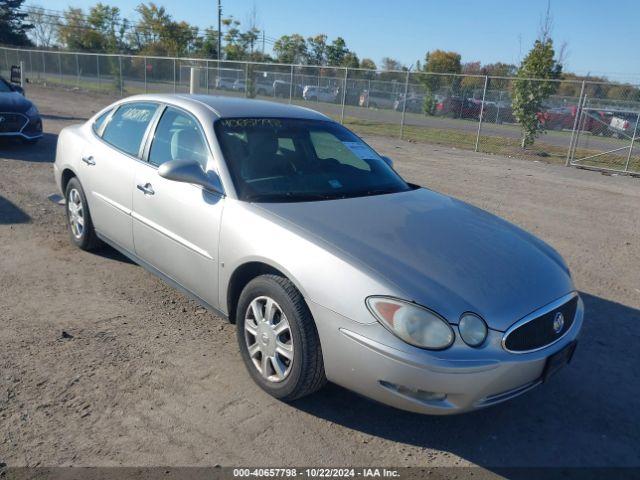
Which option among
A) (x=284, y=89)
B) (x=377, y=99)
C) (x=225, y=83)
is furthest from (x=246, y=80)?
(x=377, y=99)

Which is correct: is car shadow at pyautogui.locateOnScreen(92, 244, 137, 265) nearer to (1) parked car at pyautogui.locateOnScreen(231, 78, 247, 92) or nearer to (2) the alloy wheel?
(2) the alloy wheel

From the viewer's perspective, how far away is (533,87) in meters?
16.5

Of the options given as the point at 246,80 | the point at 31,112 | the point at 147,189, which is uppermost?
the point at 246,80

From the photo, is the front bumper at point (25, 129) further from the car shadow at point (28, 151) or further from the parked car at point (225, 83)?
the parked car at point (225, 83)

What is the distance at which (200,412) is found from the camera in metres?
3.05

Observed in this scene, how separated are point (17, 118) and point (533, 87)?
1379 centimetres

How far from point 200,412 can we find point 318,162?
78.0 inches

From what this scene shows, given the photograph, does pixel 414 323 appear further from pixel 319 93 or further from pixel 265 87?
pixel 265 87

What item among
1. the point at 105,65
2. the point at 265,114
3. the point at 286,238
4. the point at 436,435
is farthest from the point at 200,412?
the point at 105,65

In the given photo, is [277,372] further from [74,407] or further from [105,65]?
[105,65]

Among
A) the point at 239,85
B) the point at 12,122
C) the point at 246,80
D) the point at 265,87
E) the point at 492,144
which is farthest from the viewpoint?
the point at 239,85

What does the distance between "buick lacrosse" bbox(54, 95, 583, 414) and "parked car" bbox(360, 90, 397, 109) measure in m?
23.2

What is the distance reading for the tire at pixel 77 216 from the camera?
507 centimetres

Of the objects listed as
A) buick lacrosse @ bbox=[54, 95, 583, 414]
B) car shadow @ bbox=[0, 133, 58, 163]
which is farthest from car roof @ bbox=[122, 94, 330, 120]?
car shadow @ bbox=[0, 133, 58, 163]
